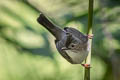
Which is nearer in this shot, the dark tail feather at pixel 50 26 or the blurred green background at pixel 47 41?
the dark tail feather at pixel 50 26

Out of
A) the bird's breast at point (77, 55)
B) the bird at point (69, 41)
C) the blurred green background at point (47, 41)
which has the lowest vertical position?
the bird's breast at point (77, 55)

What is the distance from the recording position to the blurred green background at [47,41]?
117cm

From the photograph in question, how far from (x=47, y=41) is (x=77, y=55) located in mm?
483

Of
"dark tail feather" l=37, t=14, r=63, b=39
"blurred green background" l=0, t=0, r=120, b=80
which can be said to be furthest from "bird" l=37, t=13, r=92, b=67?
"blurred green background" l=0, t=0, r=120, b=80

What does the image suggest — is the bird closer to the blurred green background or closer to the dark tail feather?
the dark tail feather

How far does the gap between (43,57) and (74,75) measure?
122 mm

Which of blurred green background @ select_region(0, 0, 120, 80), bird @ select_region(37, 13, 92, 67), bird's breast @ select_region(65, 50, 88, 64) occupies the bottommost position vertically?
bird's breast @ select_region(65, 50, 88, 64)

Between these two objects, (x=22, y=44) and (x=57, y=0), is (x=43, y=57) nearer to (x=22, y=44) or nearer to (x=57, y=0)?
(x=22, y=44)

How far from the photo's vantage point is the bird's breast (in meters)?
0.74

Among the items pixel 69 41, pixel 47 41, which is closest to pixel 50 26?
pixel 69 41

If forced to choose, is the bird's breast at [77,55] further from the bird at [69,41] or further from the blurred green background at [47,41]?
the blurred green background at [47,41]

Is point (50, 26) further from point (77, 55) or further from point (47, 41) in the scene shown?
point (47, 41)

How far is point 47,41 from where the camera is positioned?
48.3 inches

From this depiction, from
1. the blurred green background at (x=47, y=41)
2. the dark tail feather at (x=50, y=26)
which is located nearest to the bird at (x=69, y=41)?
the dark tail feather at (x=50, y=26)
